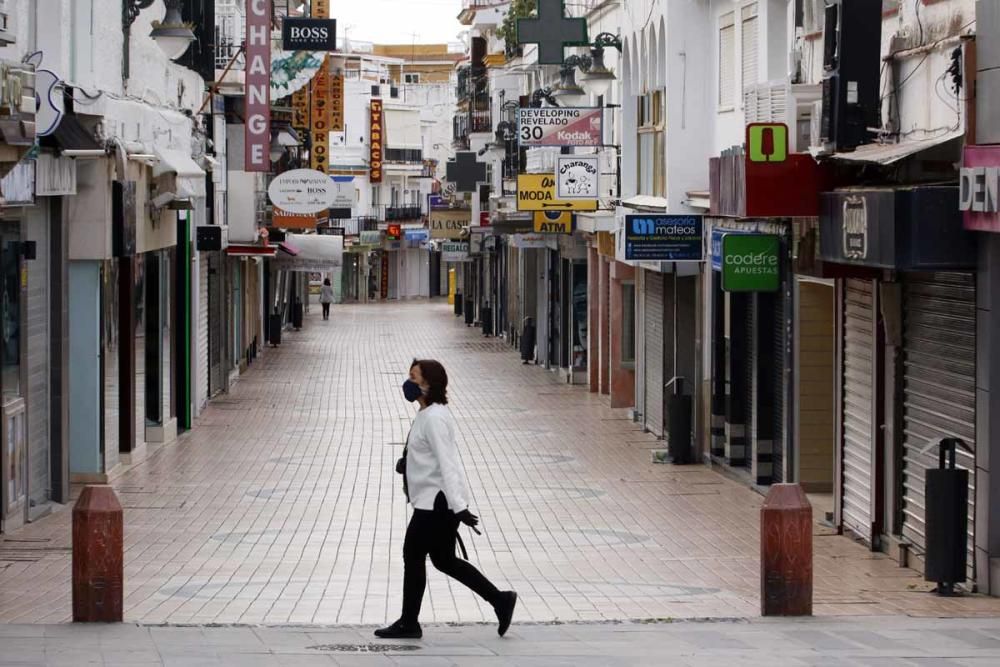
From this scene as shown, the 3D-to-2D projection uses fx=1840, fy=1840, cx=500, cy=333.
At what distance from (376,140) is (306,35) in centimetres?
6242

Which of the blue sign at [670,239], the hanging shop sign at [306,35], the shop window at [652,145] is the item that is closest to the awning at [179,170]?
the blue sign at [670,239]

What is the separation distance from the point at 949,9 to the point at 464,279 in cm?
5876

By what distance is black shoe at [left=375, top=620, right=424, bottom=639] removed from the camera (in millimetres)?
9852

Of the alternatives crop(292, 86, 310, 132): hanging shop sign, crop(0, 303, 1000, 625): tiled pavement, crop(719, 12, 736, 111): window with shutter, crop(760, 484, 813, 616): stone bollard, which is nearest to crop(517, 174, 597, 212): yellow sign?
crop(0, 303, 1000, 625): tiled pavement

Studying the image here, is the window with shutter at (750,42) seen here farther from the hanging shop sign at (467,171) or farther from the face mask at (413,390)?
the hanging shop sign at (467,171)

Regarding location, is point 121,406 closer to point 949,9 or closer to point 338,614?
point 338,614

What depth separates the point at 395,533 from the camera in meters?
16.2

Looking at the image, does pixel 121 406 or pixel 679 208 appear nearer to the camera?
pixel 121 406

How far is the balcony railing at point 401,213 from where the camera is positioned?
101 metres

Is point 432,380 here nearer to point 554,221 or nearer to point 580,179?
point 580,179

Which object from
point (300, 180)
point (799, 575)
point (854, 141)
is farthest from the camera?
point (300, 180)

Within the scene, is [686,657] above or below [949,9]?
below

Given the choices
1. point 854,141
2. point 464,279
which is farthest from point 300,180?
point 464,279

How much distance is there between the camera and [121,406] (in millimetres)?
21344
